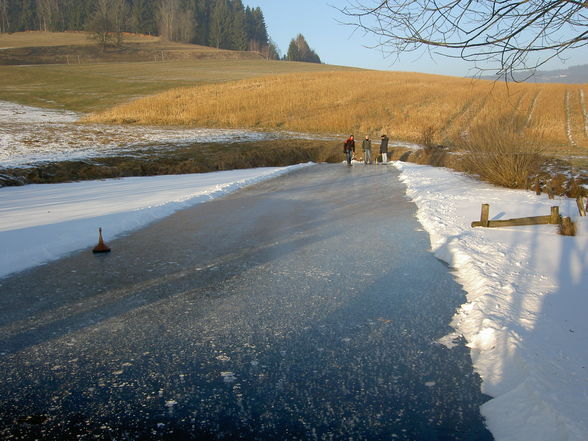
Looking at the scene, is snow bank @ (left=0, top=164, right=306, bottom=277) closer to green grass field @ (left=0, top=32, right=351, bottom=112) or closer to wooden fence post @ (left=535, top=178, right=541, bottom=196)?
wooden fence post @ (left=535, top=178, right=541, bottom=196)

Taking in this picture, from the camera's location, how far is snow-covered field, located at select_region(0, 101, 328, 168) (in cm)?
2182

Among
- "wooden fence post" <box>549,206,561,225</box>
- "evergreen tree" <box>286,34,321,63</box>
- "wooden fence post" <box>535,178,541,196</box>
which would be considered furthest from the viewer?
"evergreen tree" <box>286,34,321,63</box>

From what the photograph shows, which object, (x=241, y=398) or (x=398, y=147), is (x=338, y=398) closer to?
(x=241, y=398)

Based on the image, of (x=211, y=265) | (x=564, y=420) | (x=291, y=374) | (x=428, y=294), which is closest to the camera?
(x=564, y=420)

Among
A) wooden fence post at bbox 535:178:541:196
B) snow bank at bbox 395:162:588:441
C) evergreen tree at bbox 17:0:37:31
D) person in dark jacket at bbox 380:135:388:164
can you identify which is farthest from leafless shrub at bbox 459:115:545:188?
evergreen tree at bbox 17:0:37:31

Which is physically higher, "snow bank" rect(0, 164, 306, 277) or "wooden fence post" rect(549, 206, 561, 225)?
"wooden fence post" rect(549, 206, 561, 225)

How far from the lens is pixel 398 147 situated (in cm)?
3070

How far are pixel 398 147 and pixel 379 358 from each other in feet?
89.1

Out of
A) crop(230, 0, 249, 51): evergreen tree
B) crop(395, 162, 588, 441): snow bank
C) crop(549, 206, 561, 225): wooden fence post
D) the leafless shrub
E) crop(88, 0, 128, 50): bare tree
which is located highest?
crop(230, 0, 249, 51): evergreen tree

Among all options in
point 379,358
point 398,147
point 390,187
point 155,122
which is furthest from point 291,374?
point 155,122

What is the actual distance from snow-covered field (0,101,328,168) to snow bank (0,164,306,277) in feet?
15.4

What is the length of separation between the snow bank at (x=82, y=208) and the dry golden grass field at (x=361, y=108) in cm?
1515

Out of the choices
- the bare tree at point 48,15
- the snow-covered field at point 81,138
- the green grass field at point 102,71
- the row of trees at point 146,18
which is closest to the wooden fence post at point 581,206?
the snow-covered field at point 81,138

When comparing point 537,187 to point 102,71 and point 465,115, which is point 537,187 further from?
point 102,71
